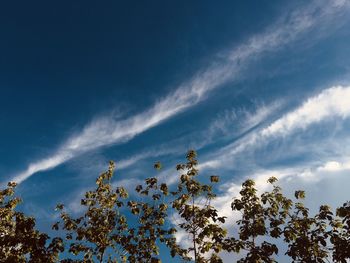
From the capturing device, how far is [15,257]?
1648 cm

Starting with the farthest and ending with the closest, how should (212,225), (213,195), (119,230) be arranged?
(119,230) < (213,195) < (212,225)

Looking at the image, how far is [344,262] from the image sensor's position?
1456 cm

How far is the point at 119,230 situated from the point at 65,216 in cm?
319

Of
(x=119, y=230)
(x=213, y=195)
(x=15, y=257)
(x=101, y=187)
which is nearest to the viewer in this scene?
(x=15, y=257)

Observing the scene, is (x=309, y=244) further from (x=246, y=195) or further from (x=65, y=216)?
(x=65, y=216)

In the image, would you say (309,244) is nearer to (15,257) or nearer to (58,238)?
(58,238)

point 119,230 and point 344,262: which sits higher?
point 119,230


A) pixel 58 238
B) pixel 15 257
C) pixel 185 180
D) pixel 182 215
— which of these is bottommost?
pixel 15 257

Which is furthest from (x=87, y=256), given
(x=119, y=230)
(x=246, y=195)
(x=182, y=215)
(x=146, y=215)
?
(x=246, y=195)

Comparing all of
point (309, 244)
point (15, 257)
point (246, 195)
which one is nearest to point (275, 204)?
point (246, 195)

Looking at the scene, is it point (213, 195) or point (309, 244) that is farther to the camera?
point (213, 195)

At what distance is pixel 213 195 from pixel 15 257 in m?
9.01

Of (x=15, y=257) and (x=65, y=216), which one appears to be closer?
(x=15, y=257)

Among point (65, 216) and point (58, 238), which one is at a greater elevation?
point (65, 216)
